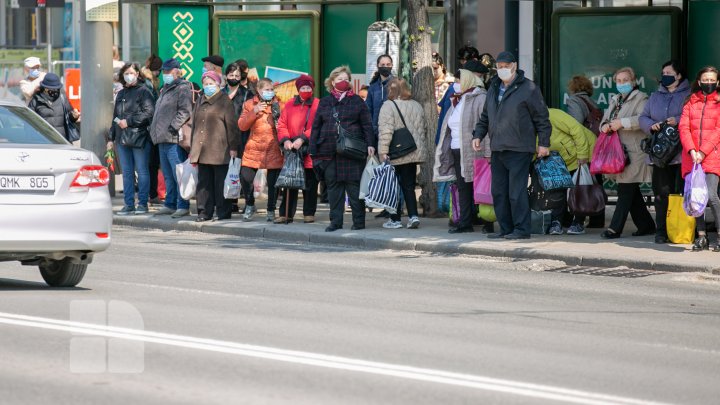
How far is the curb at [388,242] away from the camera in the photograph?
47.3ft

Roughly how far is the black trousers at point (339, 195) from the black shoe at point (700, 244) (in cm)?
411

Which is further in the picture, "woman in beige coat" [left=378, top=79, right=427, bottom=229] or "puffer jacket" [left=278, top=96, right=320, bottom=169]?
"puffer jacket" [left=278, top=96, right=320, bottom=169]

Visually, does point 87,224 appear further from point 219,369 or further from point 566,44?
point 566,44

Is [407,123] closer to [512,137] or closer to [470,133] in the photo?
[470,133]

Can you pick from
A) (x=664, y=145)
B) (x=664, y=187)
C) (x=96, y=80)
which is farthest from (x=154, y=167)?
(x=664, y=145)

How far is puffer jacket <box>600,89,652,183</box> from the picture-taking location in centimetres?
1609

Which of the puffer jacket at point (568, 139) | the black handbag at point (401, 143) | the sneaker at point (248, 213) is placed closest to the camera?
the puffer jacket at point (568, 139)

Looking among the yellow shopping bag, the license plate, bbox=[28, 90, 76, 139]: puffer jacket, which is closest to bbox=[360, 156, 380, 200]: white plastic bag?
the yellow shopping bag

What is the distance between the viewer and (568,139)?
16734 millimetres

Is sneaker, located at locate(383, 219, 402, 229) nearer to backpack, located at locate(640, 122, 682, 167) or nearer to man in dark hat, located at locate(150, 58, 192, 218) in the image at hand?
man in dark hat, located at locate(150, 58, 192, 218)

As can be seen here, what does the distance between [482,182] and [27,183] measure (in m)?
6.52

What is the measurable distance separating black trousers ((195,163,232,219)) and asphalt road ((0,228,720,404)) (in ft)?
13.2

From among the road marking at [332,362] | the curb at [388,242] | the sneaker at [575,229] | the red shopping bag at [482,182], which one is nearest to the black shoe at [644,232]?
the sneaker at [575,229]

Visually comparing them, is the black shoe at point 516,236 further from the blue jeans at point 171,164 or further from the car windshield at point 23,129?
the car windshield at point 23,129
